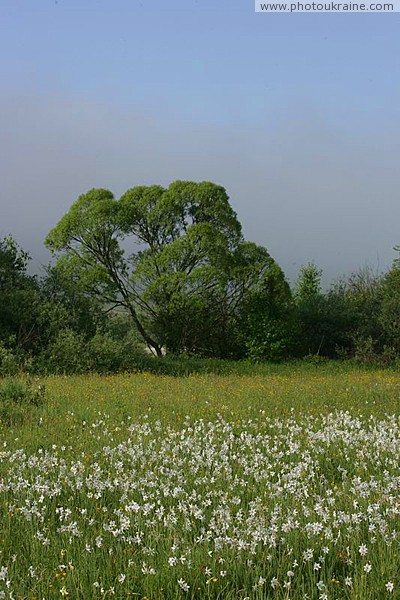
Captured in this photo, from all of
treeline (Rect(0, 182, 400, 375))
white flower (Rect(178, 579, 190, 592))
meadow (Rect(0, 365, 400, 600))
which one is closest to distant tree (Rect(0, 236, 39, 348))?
treeline (Rect(0, 182, 400, 375))

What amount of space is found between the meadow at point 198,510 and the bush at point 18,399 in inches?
13.4

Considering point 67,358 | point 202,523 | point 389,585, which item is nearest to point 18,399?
point 202,523

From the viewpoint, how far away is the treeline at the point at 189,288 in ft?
85.3

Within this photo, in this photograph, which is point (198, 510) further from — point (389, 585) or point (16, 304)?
point (16, 304)

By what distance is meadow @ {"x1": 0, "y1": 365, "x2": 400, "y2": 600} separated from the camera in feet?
14.2

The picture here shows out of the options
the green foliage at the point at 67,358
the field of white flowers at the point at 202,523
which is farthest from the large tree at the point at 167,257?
the field of white flowers at the point at 202,523

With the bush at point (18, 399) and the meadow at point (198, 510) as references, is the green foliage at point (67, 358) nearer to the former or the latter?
the bush at point (18, 399)

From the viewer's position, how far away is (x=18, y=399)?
12.0m

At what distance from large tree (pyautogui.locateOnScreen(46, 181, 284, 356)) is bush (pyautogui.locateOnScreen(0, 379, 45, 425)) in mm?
13809

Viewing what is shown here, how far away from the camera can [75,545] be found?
5008mm

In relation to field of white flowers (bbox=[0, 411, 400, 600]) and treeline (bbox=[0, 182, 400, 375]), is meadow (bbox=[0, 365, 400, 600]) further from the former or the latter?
treeline (bbox=[0, 182, 400, 375])

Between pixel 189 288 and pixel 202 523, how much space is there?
21073 mm

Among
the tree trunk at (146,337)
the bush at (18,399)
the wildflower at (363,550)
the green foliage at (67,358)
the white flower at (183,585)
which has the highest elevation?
the tree trunk at (146,337)

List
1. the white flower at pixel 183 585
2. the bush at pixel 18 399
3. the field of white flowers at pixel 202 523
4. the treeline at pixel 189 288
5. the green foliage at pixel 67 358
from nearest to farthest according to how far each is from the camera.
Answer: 1. the white flower at pixel 183 585
2. the field of white flowers at pixel 202 523
3. the bush at pixel 18 399
4. the green foliage at pixel 67 358
5. the treeline at pixel 189 288
